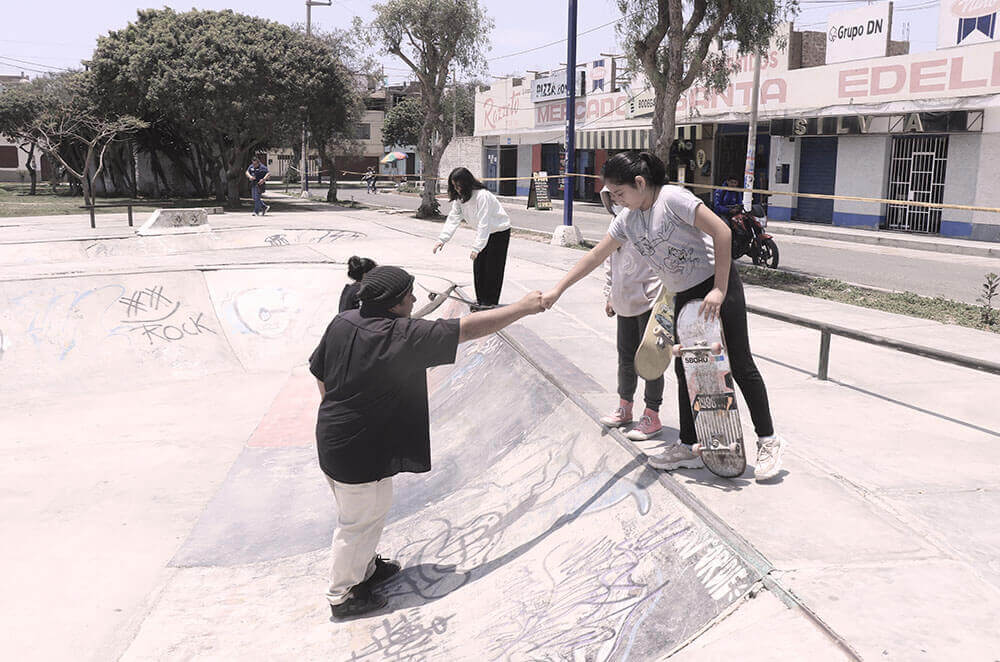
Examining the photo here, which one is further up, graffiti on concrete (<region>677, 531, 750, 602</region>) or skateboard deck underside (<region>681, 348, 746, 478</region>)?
skateboard deck underside (<region>681, 348, 746, 478</region>)

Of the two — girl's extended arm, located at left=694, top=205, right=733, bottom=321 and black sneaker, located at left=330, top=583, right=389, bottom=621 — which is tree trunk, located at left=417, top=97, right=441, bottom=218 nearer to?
girl's extended arm, located at left=694, top=205, right=733, bottom=321

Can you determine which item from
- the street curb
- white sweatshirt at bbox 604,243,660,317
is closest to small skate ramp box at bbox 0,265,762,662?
white sweatshirt at bbox 604,243,660,317

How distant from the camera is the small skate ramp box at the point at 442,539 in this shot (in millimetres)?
3145

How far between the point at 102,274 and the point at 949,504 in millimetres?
10608

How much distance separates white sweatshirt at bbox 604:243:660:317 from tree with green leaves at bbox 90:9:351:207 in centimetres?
2664

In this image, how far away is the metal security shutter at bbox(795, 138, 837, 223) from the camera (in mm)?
24703

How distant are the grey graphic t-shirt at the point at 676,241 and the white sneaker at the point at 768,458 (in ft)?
2.85

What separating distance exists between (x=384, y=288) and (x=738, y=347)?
5.58 feet

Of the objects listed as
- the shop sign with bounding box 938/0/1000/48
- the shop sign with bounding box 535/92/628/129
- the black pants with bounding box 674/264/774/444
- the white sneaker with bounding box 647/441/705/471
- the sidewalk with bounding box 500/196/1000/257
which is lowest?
the white sneaker with bounding box 647/441/705/471

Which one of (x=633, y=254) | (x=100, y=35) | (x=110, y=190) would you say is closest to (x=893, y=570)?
(x=633, y=254)

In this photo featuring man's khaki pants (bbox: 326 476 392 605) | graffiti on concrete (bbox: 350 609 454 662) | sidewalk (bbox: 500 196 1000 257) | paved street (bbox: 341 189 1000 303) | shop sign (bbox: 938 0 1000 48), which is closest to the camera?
graffiti on concrete (bbox: 350 609 454 662)

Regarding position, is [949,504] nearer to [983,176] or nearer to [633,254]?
[633,254]

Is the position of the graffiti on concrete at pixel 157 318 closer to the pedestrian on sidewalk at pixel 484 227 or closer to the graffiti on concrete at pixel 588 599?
the pedestrian on sidewalk at pixel 484 227

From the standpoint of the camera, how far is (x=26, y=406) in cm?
833
